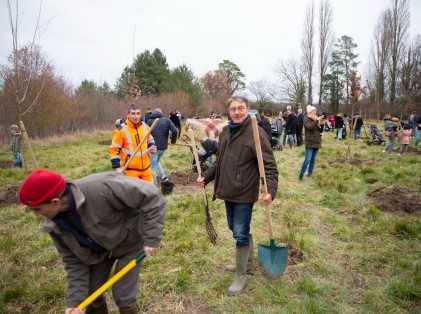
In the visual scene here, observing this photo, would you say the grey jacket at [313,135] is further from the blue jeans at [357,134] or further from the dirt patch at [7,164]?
the dirt patch at [7,164]

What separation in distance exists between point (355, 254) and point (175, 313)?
2489mm

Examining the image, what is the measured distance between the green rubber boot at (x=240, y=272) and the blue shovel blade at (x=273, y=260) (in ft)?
0.59

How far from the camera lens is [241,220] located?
302 cm

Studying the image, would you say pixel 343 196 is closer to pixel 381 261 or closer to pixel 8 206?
pixel 381 261

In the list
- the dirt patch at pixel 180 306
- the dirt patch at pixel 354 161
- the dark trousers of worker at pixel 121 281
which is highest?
the dark trousers of worker at pixel 121 281

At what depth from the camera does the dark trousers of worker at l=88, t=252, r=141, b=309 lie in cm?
229

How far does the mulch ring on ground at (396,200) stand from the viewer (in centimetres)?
532

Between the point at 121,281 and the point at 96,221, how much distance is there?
0.60m

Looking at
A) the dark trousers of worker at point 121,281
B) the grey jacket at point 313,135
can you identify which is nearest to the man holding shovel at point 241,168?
the dark trousers of worker at point 121,281

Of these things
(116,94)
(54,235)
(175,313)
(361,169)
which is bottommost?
(175,313)

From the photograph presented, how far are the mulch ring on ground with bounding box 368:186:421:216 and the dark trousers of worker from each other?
489 centimetres

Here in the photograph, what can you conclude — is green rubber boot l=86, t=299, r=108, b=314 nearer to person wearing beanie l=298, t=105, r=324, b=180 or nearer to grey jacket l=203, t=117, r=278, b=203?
grey jacket l=203, t=117, r=278, b=203

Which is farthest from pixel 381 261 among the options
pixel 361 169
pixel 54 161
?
pixel 54 161

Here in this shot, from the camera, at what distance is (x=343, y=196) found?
616 centimetres
